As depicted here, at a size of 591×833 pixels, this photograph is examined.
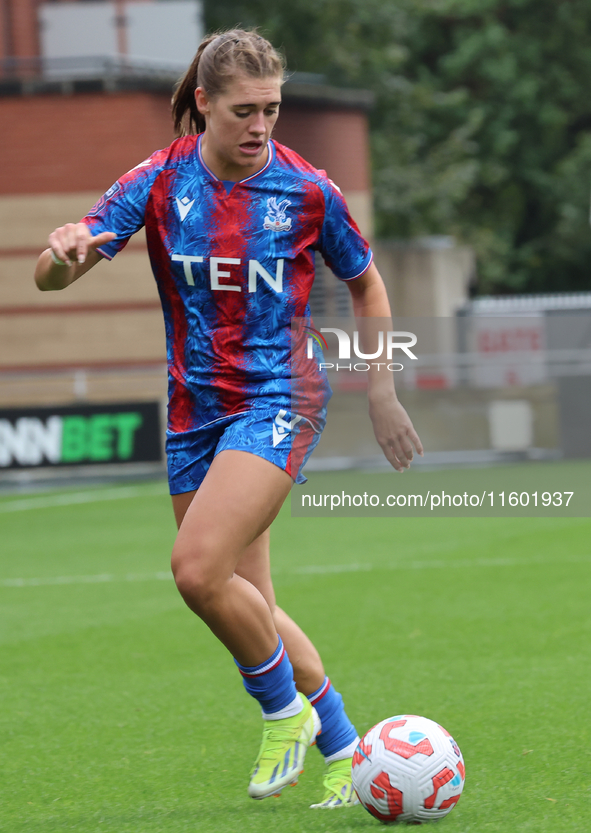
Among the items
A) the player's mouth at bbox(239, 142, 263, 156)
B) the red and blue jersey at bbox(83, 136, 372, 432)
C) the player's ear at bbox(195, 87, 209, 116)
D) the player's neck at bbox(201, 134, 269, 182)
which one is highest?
the player's ear at bbox(195, 87, 209, 116)

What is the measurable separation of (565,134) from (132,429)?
25.4 meters

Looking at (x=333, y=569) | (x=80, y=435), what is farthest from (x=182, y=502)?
(x=80, y=435)

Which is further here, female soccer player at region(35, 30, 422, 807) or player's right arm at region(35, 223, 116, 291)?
female soccer player at region(35, 30, 422, 807)

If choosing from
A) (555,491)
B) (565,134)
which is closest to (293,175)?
(555,491)

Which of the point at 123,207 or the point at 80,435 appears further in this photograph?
the point at 80,435

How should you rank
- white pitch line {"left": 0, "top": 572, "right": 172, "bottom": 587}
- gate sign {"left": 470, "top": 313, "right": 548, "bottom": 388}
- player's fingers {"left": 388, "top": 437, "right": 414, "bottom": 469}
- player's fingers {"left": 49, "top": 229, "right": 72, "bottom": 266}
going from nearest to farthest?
player's fingers {"left": 49, "top": 229, "right": 72, "bottom": 266} → player's fingers {"left": 388, "top": 437, "right": 414, "bottom": 469} → white pitch line {"left": 0, "top": 572, "right": 172, "bottom": 587} → gate sign {"left": 470, "top": 313, "right": 548, "bottom": 388}

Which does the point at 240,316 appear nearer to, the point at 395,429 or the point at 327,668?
the point at 395,429

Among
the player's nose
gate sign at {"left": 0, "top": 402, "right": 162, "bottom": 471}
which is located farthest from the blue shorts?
gate sign at {"left": 0, "top": 402, "right": 162, "bottom": 471}

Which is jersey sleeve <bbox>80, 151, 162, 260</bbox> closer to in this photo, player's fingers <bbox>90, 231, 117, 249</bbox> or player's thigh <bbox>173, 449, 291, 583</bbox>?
player's fingers <bbox>90, 231, 117, 249</bbox>

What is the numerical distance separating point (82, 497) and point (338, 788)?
1158cm

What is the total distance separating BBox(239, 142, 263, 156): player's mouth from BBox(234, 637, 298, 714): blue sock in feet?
4.76

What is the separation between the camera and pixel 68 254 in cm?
358

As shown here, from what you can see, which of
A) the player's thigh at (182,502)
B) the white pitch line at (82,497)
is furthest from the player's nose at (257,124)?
the white pitch line at (82,497)

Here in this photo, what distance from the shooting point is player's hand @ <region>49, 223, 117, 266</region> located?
11.7ft
